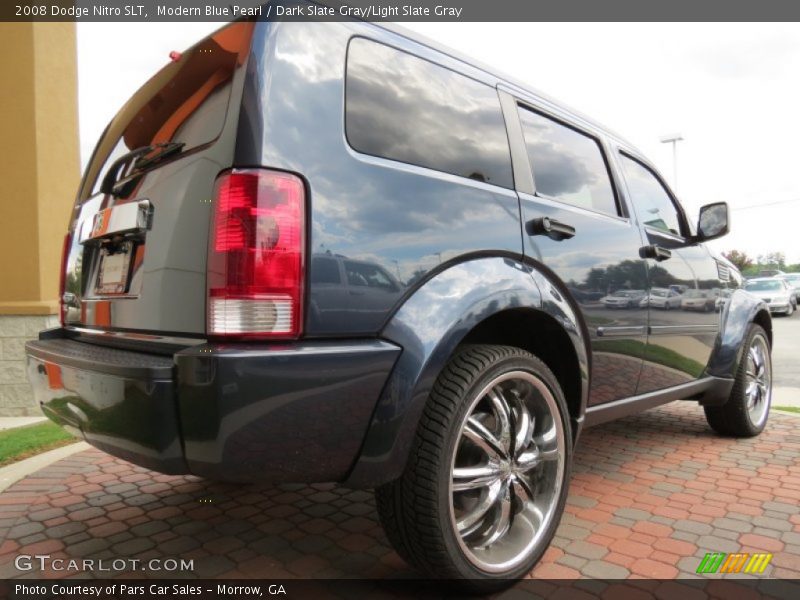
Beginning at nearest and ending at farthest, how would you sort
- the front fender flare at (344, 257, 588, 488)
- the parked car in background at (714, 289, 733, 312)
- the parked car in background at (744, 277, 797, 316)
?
the front fender flare at (344, 257, 588, 488)
the parked car in background at (714, 289, 733, 312)
the parked car in background at (744, 277, 797, 316)

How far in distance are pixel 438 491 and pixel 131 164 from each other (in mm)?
1580

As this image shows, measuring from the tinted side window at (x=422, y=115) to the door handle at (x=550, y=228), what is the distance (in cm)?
18

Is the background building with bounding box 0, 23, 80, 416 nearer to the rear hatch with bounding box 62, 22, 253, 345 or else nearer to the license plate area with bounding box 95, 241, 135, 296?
the rear hatch with bounding box 62, 22, 253, 345

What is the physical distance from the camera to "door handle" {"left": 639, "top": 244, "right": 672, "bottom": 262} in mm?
3006

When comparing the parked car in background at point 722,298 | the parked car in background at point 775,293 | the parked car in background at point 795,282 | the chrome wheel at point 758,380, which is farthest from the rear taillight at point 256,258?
the parked car in background at point 795,282

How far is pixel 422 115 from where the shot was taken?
199 centimetres

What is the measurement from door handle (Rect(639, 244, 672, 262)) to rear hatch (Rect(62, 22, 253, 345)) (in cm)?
225

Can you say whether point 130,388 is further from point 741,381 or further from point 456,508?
point 741,381

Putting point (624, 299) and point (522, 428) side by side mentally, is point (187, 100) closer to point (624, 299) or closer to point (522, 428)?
point (522, 428)

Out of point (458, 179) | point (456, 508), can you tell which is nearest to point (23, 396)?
point (456, 508)

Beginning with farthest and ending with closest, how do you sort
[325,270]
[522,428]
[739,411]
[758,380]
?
[758,380], [739,411], [522,428], [325,270]

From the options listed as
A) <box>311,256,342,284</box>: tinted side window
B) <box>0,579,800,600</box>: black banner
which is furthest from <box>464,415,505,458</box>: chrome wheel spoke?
<box>311,256,342,284</box>: tinted side window

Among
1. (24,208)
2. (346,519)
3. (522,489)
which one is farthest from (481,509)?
(24,208)

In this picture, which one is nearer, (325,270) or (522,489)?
(325,270)
